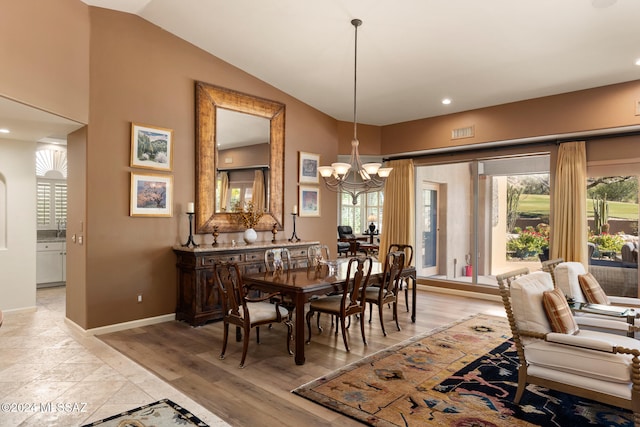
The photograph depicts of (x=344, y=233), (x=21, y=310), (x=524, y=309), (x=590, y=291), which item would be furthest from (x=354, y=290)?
(x=344, y=233)

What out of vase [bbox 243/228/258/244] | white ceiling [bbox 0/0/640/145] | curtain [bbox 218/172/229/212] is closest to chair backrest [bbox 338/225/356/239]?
white ceiling [bbox 0/0/640/145]

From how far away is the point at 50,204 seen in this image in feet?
25.0

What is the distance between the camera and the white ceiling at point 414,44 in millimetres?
4121

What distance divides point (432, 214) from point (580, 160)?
2863 millimetres

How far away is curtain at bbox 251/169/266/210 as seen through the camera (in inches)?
244

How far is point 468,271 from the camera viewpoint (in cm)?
Answer: 747

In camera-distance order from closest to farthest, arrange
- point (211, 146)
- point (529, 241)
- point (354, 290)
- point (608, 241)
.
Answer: point (354, 290)
point (211, 146)
point (608, 241)
point (529, 241)

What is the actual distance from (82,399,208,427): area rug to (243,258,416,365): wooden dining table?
46.6 inches

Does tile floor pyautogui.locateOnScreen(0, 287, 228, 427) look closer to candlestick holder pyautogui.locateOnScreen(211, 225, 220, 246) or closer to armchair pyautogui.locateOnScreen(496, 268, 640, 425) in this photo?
candlestick holder pyautogui.locateOnScreen(211, 225, 220, 246)

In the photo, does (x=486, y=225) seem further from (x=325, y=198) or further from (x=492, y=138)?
(x=325, y=198)

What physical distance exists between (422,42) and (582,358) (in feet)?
12.3

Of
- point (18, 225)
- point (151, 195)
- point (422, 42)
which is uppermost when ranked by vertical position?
point (422, 42)

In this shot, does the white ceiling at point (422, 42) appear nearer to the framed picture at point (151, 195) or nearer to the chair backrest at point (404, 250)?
the framed picture at point (151, 195)

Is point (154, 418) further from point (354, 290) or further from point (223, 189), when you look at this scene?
point (223, 189)
